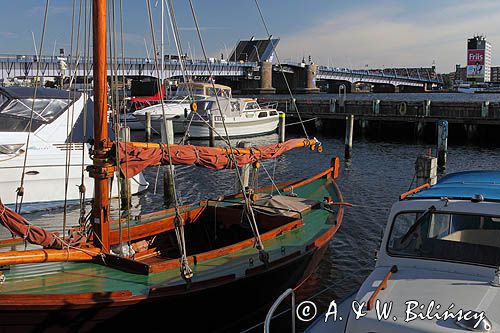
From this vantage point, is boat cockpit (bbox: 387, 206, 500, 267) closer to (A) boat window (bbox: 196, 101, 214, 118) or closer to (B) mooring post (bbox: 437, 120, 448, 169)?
(B) mooring post (bbox: 437, 120, 448, 169)

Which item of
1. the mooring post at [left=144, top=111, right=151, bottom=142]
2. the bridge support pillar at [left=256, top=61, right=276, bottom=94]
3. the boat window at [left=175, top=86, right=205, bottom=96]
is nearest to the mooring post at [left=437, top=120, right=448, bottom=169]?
the mooring post at [left=144, top=111, right=151, bottom=142]

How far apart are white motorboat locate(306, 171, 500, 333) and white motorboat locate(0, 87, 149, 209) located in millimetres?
13595

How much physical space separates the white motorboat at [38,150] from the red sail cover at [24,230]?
9.71 metres

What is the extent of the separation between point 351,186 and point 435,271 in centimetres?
1825

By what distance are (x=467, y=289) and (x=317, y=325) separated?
1818 millimetres

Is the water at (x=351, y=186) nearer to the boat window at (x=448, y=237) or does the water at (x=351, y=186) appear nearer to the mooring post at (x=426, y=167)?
the mooring post at (x=426, y=167)

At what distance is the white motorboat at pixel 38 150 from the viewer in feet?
59.3

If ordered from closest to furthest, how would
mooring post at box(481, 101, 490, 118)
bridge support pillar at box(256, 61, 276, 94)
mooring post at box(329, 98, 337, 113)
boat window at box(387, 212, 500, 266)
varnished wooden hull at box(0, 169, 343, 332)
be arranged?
boat window at box(387, 212, 500, 266) → varnished wooden hull at box(0, 169, 343, 332) → mooring post at box(481, 101, 490, 118) → mooring post at box(329, 98, 337, 113) → bridge support pillar at box(256, 61, 276, 94)

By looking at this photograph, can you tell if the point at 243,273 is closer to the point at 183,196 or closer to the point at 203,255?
the point at 203,255

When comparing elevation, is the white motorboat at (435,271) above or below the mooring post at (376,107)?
below

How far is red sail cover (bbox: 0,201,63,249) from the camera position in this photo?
25.8 ft

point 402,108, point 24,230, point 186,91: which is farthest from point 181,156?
point 186,91

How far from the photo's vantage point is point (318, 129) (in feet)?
161

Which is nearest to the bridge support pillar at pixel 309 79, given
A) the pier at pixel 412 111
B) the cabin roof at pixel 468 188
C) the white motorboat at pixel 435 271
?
the pier at pixel 412 111
